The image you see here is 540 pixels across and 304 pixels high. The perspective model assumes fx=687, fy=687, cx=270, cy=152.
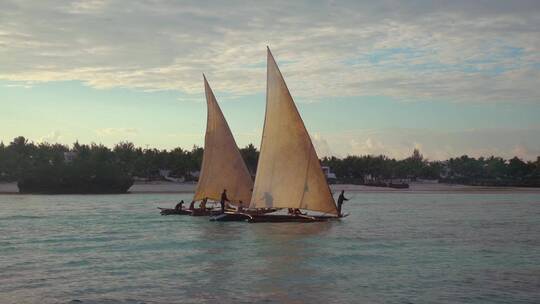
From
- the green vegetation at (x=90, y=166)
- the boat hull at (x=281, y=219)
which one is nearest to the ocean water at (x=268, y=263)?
the boat hull at (x=281, y=219)

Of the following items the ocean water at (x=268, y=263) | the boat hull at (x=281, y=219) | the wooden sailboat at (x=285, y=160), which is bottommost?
the ocean water at (x=268, y=263)

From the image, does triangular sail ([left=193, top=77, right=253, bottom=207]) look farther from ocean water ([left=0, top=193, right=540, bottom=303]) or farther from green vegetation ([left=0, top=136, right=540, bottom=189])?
green vegetation ([left=0, top=136, right=540, bottom=189])

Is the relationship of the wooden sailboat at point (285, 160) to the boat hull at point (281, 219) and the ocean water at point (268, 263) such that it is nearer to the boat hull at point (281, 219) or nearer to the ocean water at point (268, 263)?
the boat hull at point (281, 219)

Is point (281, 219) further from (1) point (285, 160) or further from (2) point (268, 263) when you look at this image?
(2) point (268, 263)

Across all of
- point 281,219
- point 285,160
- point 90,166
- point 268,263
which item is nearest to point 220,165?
point 281,219

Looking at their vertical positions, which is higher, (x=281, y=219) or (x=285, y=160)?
(x=285, y=160)

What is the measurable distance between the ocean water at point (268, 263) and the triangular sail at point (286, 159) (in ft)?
7.47

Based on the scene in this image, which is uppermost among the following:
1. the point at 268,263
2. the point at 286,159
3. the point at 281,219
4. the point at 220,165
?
the point at 286,159

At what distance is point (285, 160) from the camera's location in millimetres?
51469

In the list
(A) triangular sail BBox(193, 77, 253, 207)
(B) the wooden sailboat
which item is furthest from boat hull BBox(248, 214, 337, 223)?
(A) triangular sail BBox(193, 77, 253, 207)

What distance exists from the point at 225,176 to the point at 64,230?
52.0ft

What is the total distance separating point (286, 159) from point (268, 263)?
765 inches

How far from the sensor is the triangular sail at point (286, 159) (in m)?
50.9

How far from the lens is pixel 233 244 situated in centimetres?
4144
